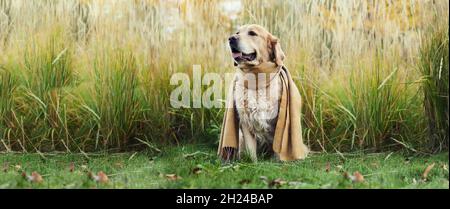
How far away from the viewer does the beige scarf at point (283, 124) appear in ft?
15.1

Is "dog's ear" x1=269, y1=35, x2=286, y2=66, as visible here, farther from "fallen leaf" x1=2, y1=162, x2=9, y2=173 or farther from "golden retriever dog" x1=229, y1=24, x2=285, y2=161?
"fallen leaf" x1=2, y1=162, x2=9, y2=173

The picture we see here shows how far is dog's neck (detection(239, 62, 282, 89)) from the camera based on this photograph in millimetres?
4582

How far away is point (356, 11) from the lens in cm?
486

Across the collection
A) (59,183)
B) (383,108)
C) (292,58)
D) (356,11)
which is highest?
(356,11)

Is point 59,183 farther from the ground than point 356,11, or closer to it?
closer to it

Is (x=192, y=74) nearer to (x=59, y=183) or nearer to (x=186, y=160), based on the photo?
(x=186, y=160)

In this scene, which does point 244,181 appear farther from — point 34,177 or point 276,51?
point 34,177

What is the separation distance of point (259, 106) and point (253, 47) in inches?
16.4

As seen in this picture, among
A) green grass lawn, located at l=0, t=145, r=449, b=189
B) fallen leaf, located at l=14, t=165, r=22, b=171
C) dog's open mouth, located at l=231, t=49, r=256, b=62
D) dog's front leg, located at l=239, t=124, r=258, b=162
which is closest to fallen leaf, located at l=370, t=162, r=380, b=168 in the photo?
green grass lawn, located at l=0, t=145, r=449, b=189

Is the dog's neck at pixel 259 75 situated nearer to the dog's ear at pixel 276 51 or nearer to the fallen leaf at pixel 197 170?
the dog's ear at pixel 276 51

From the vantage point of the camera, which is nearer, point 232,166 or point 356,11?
point 232,166

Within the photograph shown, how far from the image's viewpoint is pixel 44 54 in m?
4.92

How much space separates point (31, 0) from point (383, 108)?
2.73 metres

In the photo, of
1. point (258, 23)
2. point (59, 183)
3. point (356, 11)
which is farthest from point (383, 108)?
point (59, 183)
